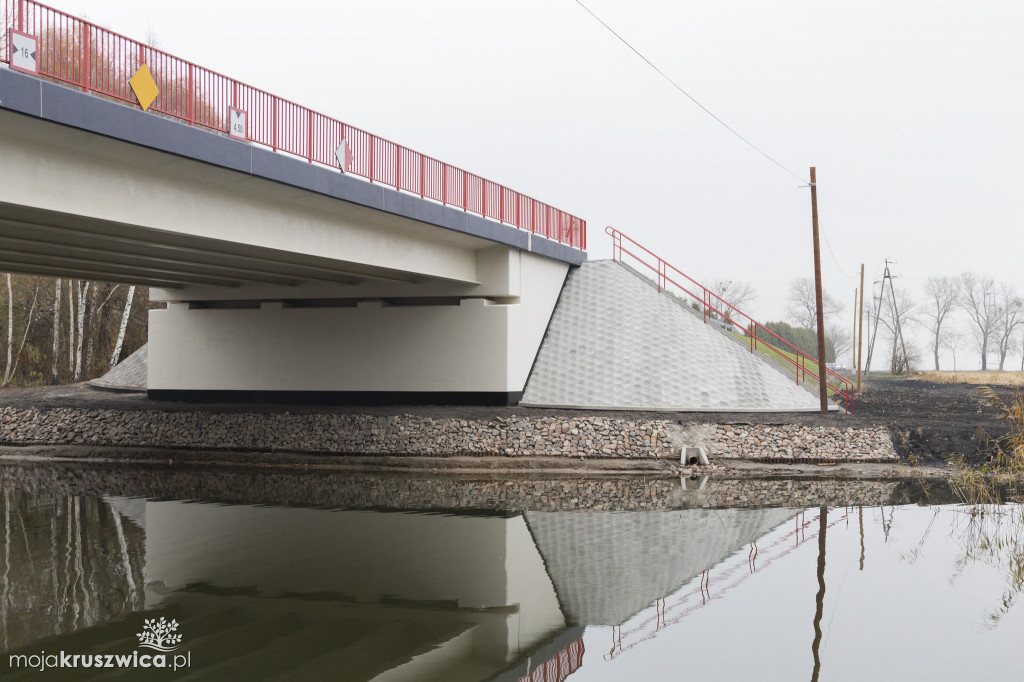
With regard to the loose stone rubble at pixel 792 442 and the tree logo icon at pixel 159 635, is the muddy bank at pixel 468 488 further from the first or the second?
the tree logo icon at pixel 159 635

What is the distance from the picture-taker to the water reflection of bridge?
834 cm

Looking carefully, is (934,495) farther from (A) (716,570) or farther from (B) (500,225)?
(B) (500,225)

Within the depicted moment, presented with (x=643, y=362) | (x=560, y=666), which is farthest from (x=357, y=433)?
(x=560, y=666)

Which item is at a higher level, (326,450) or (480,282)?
(480,282)

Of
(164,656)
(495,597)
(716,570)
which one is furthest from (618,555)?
(164,656)

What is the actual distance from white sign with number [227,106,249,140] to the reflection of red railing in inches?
472

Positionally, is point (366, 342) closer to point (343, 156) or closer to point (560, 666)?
point (343, 156)

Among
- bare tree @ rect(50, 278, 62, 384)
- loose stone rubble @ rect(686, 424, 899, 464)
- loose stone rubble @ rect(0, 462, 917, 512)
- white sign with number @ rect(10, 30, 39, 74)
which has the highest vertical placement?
white sign with number @ rect(10, 30, 39, 74)

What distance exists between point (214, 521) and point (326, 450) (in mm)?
8938

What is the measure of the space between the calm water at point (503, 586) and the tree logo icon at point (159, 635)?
0.11 meters

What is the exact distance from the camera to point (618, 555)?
12289 mm

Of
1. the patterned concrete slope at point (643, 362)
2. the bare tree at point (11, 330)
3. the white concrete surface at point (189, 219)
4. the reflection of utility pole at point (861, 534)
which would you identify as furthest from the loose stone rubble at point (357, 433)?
the bare tree at point (11, 330)

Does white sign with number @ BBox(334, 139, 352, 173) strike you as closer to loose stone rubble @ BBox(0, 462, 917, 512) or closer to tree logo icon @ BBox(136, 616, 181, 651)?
loose stone rubble @ BBox(0, 462, 917, 512)

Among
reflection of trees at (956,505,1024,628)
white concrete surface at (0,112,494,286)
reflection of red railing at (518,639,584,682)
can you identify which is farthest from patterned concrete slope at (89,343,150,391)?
reflection of trees at (956,505,1024,628)
